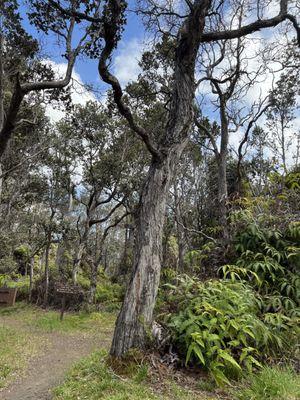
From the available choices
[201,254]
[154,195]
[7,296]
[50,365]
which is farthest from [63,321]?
[154,195]

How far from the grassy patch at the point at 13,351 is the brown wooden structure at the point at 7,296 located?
6.18m

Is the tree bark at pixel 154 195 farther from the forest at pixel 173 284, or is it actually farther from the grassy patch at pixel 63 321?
the grassy patch at pixel 63 321

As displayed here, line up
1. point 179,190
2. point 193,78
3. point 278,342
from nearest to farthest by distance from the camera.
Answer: point 278,342, point 193,78, point 179,190

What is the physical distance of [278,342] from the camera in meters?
3.67

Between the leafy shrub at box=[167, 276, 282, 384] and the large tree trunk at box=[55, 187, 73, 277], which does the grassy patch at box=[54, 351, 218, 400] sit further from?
the large tree trunk at box=[55, 187, 73, 277]

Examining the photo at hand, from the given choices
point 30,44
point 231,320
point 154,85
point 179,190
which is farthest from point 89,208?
point 231,320

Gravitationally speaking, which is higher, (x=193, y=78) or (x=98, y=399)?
(x=193, y=78)

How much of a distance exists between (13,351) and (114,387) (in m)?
4.06

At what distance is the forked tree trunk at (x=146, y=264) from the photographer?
3.81 m

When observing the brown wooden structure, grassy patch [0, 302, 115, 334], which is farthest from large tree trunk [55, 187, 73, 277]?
grassy patch [0, 302, 115, 334]

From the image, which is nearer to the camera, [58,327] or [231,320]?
[231,320]

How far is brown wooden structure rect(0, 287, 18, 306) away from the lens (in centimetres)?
1423

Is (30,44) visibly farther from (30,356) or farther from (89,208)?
(89,208)

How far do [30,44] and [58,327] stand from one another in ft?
25.6
